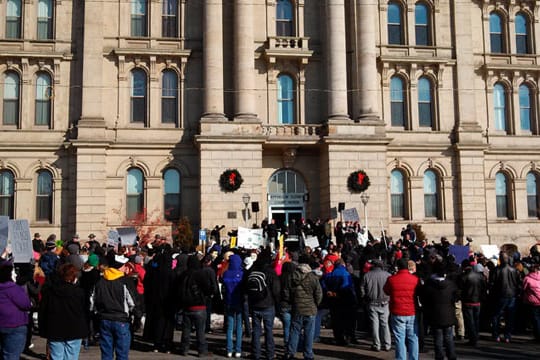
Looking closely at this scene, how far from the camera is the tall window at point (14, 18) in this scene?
34.7 m

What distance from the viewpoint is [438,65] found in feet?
124

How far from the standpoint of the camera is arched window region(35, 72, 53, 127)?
34438 millimetres

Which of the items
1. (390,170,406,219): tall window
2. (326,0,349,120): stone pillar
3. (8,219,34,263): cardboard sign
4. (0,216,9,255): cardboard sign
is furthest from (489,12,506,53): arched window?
(0,216,9,255): cardboard sign

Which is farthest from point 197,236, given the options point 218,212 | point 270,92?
point 270,92

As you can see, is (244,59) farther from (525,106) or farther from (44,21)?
(525,106)

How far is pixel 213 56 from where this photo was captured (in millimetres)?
34156

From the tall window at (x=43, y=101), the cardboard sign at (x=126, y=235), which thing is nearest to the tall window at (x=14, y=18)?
the tall window at (x=43, y=101)

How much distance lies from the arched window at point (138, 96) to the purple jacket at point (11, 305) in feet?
86.4

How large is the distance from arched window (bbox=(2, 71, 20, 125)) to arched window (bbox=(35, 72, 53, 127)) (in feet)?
3.68

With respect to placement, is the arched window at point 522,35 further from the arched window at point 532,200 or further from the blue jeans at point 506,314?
the blue jeans at point 506,314

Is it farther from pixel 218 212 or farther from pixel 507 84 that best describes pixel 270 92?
pixel 507 84

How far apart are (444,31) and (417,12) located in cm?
206

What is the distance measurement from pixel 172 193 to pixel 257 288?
2291 centimetres

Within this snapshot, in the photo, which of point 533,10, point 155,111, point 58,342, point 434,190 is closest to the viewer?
point 58,342
